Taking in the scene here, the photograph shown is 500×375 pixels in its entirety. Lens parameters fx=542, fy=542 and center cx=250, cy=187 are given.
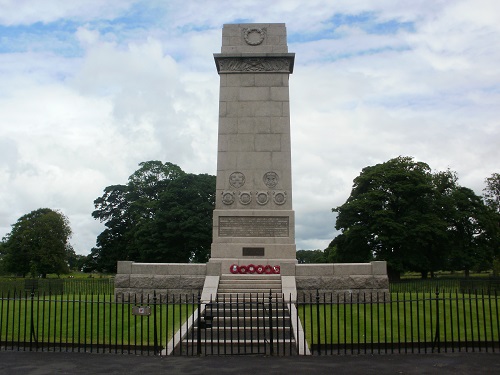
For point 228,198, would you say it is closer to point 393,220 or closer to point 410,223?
point 393,220

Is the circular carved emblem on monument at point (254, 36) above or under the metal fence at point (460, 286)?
above

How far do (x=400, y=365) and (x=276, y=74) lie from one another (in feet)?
50.9

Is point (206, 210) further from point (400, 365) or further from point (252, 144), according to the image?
point (400, 365)

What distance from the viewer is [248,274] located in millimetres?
20656

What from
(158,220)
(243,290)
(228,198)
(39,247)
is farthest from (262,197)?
(39,247)

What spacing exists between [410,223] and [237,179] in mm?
23871

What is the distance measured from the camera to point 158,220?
48.1 metres

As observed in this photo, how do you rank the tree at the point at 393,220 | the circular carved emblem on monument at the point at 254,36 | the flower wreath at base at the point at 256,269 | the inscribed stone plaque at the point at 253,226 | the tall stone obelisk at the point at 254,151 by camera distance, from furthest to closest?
the tree at the point at 393,220 < the circular carved emblem on monument at the point at 254,36 < the inscribed stone plaque at the point at 253,226 < the tall stone obelisk at the point at 254,151 < the flower wreath at base at the point at 256,269

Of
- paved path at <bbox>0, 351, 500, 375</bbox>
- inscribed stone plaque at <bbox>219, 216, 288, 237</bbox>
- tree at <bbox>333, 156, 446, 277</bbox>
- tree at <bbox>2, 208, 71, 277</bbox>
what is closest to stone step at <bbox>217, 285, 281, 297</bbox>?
inscribed stone plaque at <bbox>219, 216, 288, 237</bbox>

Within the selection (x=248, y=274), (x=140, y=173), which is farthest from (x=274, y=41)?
(x=140, y=173)

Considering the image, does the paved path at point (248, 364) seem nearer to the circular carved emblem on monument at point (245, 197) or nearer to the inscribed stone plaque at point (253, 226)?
the inscribed stone plaque at point (253, 226)

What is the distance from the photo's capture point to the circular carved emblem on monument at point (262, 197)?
22250 millimetres

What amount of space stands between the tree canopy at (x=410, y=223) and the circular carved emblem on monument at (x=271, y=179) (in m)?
21.1

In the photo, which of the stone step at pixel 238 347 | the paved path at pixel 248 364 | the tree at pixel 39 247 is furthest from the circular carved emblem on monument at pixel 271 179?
the tree at pixel 39 247
